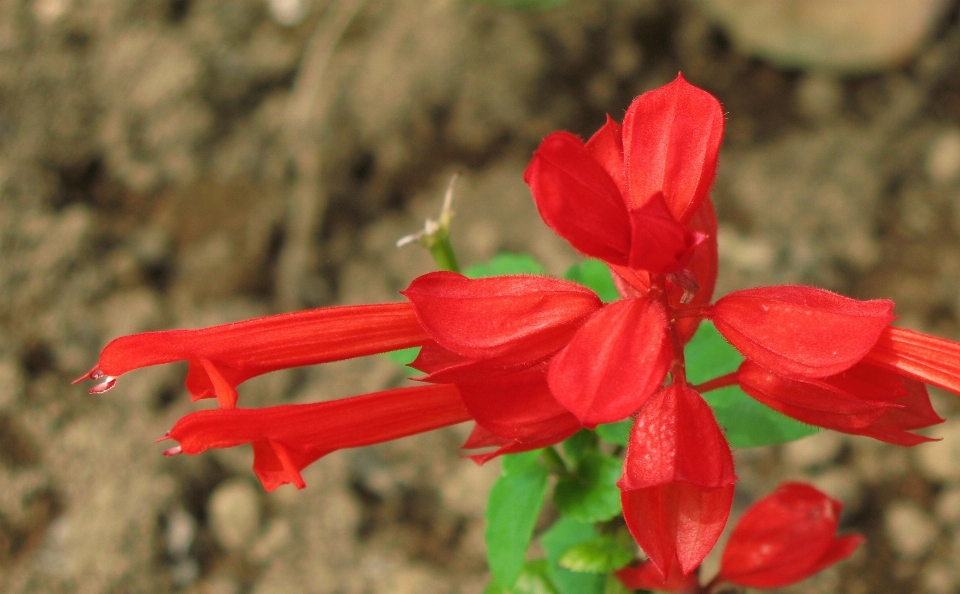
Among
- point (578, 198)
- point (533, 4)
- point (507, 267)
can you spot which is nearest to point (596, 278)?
point (507, 267)

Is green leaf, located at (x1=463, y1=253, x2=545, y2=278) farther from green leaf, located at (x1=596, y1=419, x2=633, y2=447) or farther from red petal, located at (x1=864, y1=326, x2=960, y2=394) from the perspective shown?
red petal, located at (x1=864, y1=326, x2=960, y2=394)

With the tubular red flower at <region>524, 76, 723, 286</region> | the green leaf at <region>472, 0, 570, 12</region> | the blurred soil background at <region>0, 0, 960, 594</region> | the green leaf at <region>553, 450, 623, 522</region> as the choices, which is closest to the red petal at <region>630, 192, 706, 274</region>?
the tubular red flower at <region>524, 76, 723, 286</region>

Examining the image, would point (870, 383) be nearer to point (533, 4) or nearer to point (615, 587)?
point (615, 587)

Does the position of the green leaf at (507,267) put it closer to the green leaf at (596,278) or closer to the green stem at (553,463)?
the green leaf at (596,278)

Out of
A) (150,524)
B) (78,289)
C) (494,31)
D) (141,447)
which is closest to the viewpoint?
(150,524)

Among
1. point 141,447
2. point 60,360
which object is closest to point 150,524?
point 141,447

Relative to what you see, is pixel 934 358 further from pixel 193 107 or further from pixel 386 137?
pixel 193 107
